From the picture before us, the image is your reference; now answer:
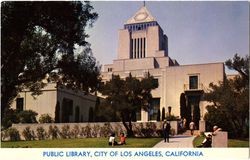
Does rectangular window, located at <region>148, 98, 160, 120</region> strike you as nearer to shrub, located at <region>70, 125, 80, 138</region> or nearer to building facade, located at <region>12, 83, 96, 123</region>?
building facade, located at <region>12, 83, 96, 123</region>

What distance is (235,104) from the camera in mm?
13844

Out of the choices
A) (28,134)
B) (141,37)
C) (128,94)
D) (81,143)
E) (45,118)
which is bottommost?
(81,143)

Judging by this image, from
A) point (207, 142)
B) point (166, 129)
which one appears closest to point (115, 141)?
point (166, 129)

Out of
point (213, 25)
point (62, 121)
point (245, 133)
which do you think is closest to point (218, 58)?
point (213, 25)

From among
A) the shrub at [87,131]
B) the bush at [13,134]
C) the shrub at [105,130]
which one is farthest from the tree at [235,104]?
the bush at [13,134]

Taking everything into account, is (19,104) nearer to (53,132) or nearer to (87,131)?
(53,132)

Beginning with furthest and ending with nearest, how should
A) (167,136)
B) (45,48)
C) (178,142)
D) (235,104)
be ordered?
1. (45,48)
2. (167,136)
3. (235,104)
4. (178,142)

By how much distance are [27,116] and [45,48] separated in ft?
6.99

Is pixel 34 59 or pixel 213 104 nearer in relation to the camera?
pixel 34 59

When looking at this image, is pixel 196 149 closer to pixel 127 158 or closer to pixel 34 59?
pixel 127 158

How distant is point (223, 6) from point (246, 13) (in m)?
0.66

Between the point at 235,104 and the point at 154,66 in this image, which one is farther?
the point at 154,66

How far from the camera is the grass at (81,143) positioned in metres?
13.2

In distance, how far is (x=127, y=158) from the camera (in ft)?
41.5
